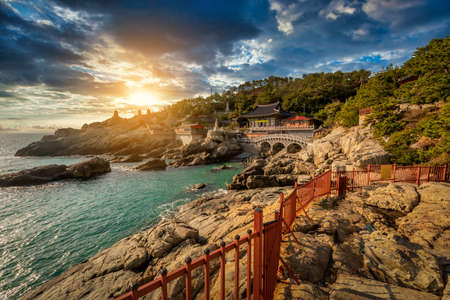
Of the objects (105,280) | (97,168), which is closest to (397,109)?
(105,280)

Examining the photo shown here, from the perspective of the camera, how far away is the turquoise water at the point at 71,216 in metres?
9.91

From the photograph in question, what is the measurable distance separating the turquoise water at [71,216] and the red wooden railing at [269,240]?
9.90 metres

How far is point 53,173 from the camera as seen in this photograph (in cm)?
2794

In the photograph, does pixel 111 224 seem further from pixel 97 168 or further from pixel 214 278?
pixel 97 168

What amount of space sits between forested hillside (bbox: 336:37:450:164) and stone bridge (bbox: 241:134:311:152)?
363 inches

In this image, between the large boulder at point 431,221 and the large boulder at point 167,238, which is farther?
the large boulder at point 167,238

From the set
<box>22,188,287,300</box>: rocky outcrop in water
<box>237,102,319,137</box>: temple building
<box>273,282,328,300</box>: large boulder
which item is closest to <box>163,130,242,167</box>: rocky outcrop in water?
<box>237,102,319,137</box>: temple building

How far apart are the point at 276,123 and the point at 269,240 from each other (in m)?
43.0

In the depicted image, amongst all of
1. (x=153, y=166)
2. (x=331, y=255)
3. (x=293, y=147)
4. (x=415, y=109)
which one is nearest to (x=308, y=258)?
(x=331, y=255)

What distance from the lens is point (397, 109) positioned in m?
19.7

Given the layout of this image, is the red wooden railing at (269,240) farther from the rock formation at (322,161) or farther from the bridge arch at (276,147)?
the bridge arch at (276,147)

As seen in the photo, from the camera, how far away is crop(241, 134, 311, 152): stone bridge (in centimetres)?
3262

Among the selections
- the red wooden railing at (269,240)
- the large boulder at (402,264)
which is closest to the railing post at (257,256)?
the red wooden railing at (269,240)

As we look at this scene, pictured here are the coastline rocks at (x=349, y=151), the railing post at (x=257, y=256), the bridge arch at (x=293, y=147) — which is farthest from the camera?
the bridge arch at (x=293, y=147)
